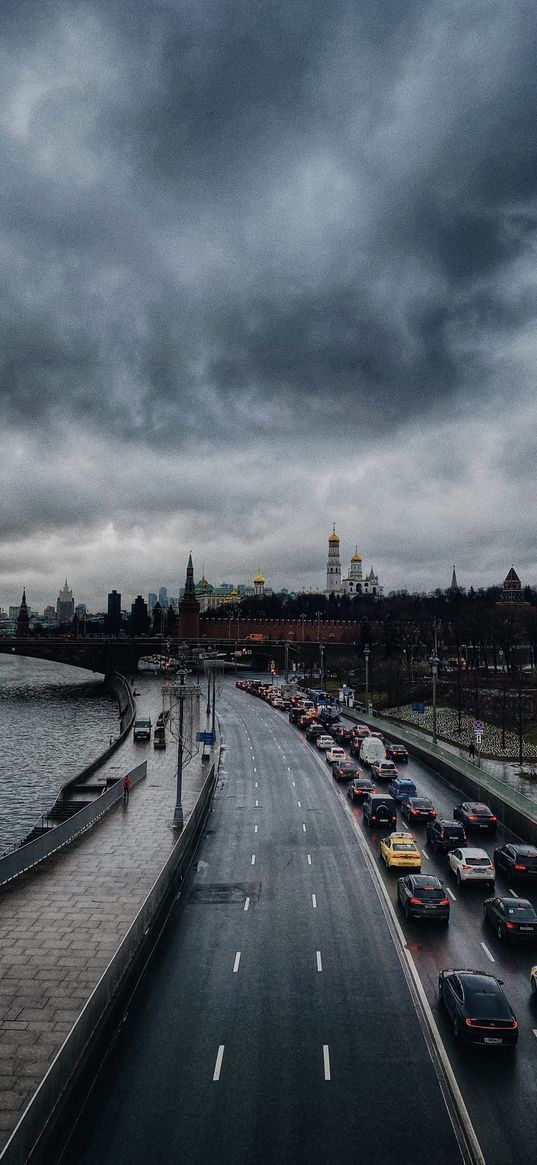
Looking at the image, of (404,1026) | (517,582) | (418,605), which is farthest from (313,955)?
(517,582)

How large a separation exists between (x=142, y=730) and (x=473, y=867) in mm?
34072

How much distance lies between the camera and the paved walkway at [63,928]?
40.8ft

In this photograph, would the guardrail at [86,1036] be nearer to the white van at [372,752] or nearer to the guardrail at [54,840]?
the guardrail at [54,840]

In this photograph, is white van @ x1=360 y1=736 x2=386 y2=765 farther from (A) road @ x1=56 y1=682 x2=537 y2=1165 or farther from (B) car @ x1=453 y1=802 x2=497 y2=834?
(A) road @ x1=56 y1=682 x2=537 y2=1165

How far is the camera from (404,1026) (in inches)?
561

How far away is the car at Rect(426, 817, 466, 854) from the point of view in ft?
84.9

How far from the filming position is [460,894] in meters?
21.9

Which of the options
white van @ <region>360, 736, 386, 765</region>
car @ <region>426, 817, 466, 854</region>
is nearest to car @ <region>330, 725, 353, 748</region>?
white van @ <region>360, 736, 386, 765</region>

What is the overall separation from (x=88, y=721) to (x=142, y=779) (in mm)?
44737

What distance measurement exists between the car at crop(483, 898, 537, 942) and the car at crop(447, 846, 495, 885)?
9.95 ft

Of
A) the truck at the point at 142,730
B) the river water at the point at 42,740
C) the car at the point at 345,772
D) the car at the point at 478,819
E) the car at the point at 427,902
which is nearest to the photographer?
the car at the point at 427,902

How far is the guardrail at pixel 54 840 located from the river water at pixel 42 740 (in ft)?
25.4

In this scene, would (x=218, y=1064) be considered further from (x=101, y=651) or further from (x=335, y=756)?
(x=101, y=651)

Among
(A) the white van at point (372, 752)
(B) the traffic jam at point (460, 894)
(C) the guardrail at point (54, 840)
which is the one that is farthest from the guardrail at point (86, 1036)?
(A) the white van at point (372, 752)
